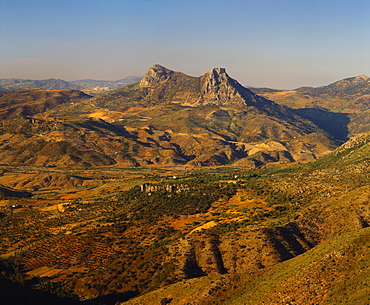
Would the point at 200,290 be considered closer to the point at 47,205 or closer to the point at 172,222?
the point at 172,222

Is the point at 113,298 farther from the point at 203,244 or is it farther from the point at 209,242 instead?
the point at 209,242

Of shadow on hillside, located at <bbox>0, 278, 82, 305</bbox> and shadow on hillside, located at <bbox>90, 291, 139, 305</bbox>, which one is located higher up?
shadow on hillside, located at <bbox>0, 278, 82, 305</bbox>

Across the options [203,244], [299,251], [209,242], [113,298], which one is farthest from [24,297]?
[299,251]

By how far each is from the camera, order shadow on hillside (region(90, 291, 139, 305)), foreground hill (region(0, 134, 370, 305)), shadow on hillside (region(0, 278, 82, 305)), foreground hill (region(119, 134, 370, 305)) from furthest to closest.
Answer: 1. shadow on hillside (region(90, 291, 139, 305))
2. foreground hill (region(0, 134, 370, 305))
3. shadow on hillside (region(0, 278, 82, 305))
4. foreground hill (region(119, 134, 370, 305))

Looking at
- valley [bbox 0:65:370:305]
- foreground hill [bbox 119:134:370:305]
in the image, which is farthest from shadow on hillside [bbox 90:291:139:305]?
foreground hill [bbox 119:134:370:305]

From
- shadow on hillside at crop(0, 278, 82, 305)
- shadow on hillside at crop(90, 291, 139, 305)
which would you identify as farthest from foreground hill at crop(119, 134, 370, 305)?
shadow on hillside at crop(0, 278, 82, 305)

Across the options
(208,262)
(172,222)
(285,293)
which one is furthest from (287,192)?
(285,293)

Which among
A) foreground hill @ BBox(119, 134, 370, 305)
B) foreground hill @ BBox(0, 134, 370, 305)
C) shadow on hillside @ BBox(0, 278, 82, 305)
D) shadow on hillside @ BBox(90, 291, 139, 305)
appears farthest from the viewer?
shadow on hillside @ BBox(90, 291, 139, 305)

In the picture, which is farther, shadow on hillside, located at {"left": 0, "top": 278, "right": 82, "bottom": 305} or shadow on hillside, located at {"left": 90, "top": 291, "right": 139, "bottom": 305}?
shadow on hillside, located at {"left": 90, "top": 291, "right": 139, "bottom": 305}

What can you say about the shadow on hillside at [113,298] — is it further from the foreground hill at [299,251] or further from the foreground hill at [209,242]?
the foreground hill at [299,251]

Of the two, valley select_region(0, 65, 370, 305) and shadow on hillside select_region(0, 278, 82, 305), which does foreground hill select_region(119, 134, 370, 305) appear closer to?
valley select_region(0, 65, 370, 305)

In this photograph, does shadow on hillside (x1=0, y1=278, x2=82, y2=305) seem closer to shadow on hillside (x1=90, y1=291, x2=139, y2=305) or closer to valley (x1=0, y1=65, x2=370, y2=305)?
valley (x1=0, y1=65, x2=370, y2=305)
